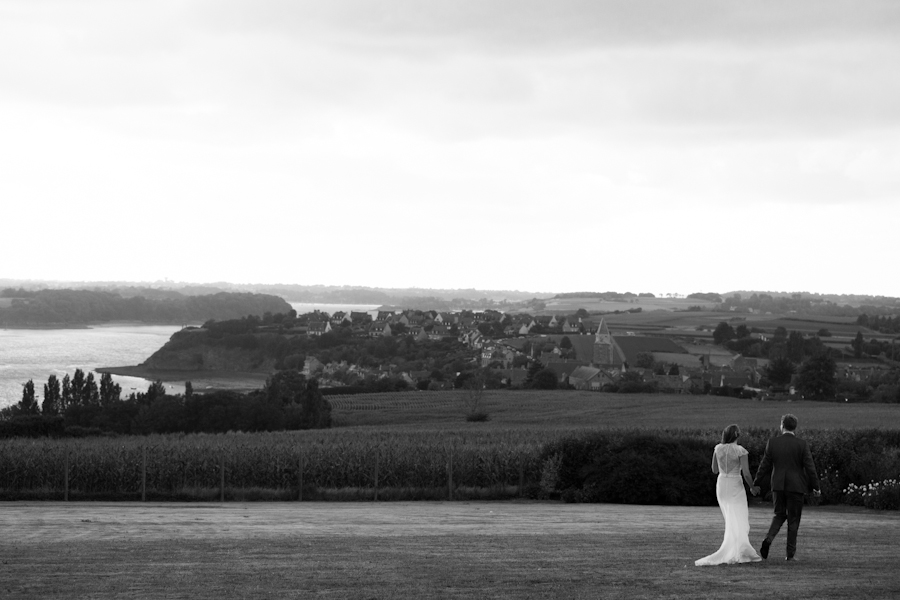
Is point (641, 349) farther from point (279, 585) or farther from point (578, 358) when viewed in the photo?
point (279, 585)

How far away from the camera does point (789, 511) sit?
406 inches

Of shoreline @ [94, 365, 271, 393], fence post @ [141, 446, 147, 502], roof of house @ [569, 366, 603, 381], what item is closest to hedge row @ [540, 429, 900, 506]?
fence post @ [141, 446, 147, 502]

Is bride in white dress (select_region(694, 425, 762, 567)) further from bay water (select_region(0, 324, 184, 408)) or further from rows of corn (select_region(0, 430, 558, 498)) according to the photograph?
bay water (select_region(0, 324, 184, 408))

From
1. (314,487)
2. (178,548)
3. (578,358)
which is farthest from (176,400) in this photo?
(578,358)

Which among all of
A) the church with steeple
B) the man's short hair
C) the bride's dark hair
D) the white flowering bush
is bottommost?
the church with steeple

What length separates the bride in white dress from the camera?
10.0m

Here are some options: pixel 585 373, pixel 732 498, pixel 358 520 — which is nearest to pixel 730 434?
pixel 732 498

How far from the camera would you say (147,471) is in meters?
26.0

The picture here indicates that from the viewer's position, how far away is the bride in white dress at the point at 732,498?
395 inches

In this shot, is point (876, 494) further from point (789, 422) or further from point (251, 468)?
point (251, 468)

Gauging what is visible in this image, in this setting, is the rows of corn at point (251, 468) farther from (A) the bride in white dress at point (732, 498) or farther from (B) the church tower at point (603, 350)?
(B) the church tower at point (603, 350)

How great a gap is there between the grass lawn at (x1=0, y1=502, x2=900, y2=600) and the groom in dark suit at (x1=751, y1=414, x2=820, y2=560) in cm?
51

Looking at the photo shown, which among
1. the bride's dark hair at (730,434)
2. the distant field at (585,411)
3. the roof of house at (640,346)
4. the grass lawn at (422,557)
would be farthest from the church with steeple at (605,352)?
the bride's dark hair at (730,434)

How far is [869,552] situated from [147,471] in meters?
20.0
